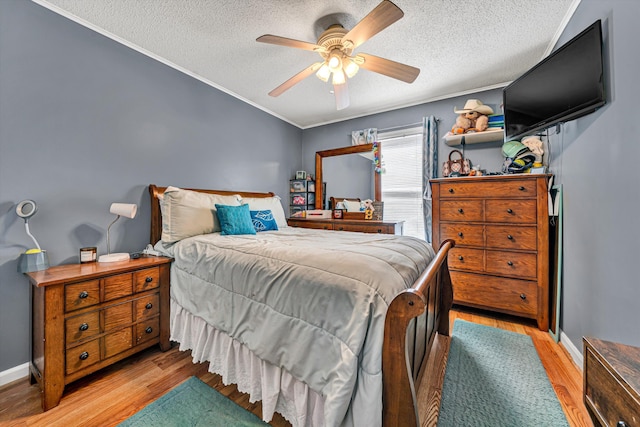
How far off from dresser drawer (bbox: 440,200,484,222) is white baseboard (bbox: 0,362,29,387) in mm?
3580

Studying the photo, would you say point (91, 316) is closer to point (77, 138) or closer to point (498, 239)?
point (77, 138)

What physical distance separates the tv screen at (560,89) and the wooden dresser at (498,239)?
548 mm

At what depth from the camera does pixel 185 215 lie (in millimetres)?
2109

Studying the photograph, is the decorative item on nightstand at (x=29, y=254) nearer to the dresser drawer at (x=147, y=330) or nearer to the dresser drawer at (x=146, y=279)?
the dresser drawer at (x=146, y=279)

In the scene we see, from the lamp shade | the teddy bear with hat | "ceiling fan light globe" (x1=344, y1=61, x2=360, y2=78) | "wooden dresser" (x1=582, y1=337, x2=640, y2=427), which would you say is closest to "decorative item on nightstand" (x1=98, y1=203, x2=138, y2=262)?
the lamp shade

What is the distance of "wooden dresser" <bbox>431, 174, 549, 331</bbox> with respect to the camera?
226cm

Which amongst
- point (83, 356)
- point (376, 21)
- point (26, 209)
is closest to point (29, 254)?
point (26, 209)

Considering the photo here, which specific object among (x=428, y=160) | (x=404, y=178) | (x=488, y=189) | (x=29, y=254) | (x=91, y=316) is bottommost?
(x=91, y=316)

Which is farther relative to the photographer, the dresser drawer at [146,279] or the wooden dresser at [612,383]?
the dresser drawer at [146,279]

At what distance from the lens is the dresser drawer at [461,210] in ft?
8.29

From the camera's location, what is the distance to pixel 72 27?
Result: 1.88 metres

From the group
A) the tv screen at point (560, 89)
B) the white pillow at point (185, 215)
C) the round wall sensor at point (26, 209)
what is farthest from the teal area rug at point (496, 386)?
the round wall sensor at point (26, 209)

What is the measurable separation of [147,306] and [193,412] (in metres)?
0.86

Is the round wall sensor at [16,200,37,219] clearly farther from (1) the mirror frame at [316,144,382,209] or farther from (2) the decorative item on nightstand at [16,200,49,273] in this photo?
(1) the mirror frame at [316,144,382,209]
